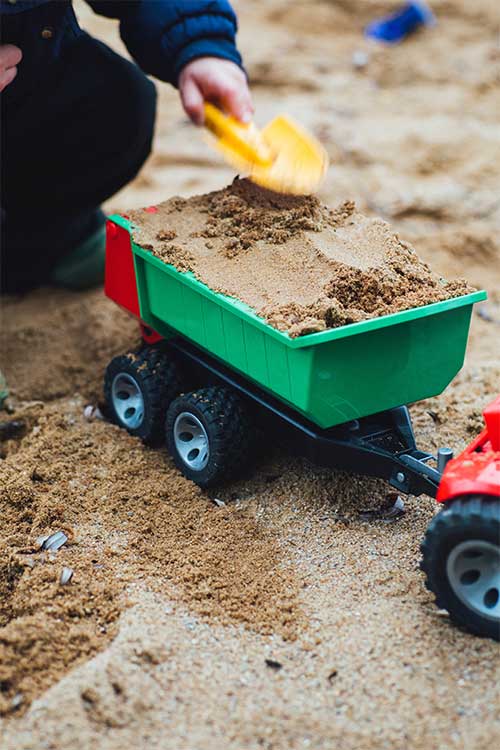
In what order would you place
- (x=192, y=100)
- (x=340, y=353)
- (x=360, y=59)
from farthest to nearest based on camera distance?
(x=360, y=59)
(x=192, y=100)
(x=340, y=353)

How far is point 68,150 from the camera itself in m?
2.36

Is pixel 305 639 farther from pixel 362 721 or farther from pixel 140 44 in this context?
pixel 140 44

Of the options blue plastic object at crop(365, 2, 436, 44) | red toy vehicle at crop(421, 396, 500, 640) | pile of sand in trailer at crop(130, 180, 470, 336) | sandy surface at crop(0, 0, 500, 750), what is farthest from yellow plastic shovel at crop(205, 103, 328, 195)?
blue plastic object at crop(365, 2, 436, 44)

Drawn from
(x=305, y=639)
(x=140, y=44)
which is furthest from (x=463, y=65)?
(x=305, y=639)

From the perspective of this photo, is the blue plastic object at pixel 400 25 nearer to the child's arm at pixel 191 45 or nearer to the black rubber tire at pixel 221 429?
the child's arm at pixel 191 45

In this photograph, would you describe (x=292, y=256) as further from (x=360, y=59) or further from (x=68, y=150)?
(x=360, y=59)

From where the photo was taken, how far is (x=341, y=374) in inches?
60.6

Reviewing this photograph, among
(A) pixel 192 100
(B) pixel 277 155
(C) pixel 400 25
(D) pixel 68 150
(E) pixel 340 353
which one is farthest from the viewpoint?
(C) pixel 400 25

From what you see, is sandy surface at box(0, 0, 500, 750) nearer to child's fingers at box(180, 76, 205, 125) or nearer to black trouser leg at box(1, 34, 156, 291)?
black trouser leg at box(1, 34, 156, 291)

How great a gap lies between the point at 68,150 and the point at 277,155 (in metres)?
0.68

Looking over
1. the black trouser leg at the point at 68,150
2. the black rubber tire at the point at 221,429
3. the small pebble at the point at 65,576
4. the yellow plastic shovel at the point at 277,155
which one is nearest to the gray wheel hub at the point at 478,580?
the black rubber tire at the point at 221,429

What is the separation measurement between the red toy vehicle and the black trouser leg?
1383mm

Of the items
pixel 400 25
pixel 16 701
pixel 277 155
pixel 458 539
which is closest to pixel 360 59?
pixel 400 25

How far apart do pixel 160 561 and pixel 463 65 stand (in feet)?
10.8
